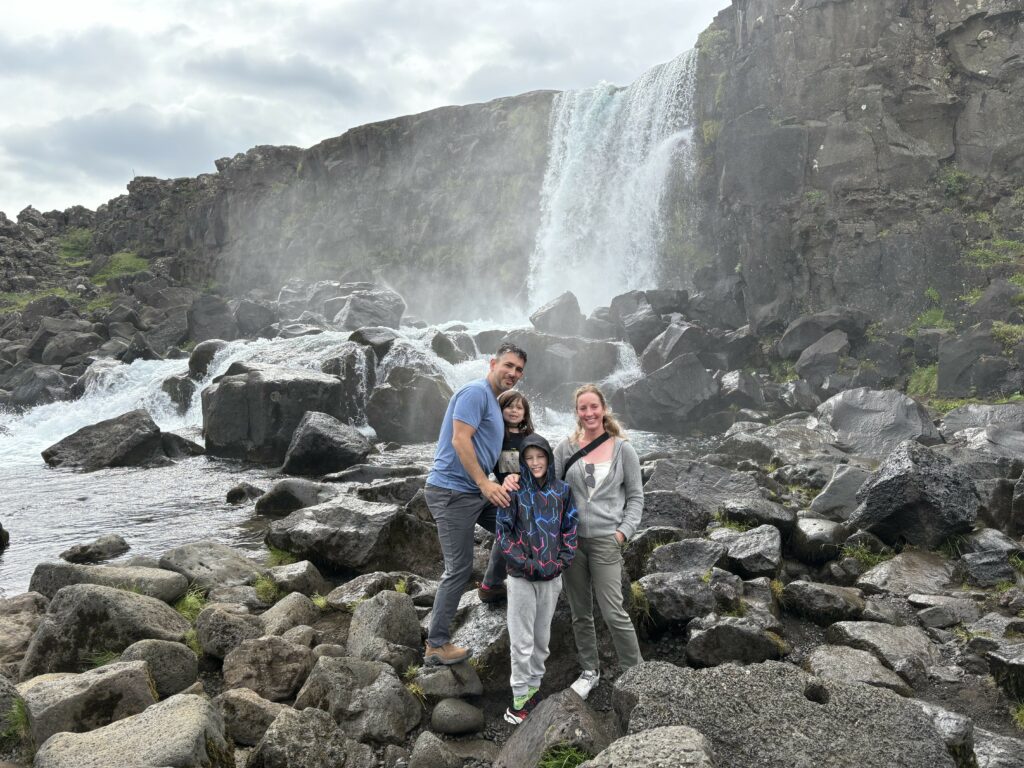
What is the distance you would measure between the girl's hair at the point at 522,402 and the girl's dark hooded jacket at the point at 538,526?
40cm

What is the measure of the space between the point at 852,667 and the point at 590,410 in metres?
3.06

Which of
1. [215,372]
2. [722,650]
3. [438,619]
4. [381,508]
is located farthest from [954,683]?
[215,372]

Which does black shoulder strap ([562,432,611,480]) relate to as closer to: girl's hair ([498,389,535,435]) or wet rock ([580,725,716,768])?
girl's hair ([498,389,535,435])

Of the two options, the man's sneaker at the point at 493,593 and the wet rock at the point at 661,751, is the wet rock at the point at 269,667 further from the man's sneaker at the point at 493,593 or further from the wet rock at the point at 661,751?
the wet rock at the point at 661,751

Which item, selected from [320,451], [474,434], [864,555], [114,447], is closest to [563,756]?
[474,434]

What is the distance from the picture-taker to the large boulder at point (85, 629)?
21.2 ft

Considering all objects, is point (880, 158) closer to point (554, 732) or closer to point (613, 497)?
point (613, 497)

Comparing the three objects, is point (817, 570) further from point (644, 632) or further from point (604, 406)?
point (604, 406)

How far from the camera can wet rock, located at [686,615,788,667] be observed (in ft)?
19.6

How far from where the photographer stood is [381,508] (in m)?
9.97

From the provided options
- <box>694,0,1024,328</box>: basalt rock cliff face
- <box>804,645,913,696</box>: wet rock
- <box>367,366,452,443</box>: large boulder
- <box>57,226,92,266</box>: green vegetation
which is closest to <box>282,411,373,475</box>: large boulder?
<box>367,366,452,443</box>: large boulder

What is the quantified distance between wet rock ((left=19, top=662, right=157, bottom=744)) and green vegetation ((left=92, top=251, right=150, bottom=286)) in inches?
3116

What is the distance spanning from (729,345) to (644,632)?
22787 millimetres

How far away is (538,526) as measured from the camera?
517 centimetres
